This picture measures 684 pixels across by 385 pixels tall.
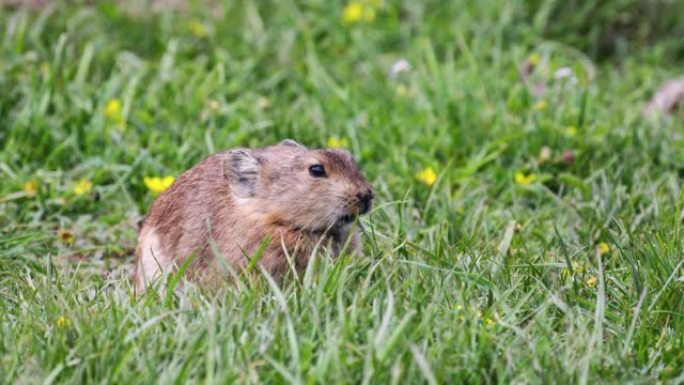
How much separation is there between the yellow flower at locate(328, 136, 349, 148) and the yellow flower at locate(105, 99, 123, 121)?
123 centimetres

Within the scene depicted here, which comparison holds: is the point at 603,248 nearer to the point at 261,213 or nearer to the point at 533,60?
the point at 261,213

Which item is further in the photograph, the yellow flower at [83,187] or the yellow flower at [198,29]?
the yellow flower at [198,29]

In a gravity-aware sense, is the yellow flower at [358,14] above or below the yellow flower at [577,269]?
above

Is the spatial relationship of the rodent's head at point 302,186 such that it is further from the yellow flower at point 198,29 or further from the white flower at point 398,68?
the yellow flower at point 198,29

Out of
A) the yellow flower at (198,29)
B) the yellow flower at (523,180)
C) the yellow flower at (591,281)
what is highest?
the yellow flower at (198,29)

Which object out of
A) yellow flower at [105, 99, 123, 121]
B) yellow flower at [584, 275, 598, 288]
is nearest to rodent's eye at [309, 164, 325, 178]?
yellow flower at [584, 275, 598, 288]

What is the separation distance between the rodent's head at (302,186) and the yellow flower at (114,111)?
6.73ft

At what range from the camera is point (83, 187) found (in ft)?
21.9

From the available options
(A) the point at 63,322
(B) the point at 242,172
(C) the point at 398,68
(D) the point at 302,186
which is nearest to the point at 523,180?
(C) the point at 398,68

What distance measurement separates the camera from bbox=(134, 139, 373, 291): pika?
527 centimetres

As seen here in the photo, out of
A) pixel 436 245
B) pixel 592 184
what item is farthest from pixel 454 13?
pixel 436 245

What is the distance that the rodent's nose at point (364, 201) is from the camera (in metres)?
5.31

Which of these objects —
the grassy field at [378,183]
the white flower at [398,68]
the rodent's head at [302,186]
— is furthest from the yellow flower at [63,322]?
the white flower at [398,68]

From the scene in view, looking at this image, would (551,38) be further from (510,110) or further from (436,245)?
(436,245)
